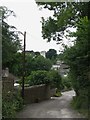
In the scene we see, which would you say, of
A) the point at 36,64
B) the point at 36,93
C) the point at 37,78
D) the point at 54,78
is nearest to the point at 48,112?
the point at 36,93

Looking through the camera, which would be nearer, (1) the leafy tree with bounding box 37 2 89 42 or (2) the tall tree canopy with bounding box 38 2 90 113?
(2) the tall tree canopy with bounding box 38 2 90 113

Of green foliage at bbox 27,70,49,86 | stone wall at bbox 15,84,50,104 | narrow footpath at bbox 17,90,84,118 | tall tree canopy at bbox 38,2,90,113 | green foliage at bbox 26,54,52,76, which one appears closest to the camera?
tall tree canopy at bbox 38,2,90,113

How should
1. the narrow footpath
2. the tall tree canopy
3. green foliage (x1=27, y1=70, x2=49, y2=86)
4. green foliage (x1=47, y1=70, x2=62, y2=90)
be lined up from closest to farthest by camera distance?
the tall tree canopy
the narrow footpath
green foliage (x1=27, y1=70, x2=49, y2=86)
green foliage (x1=47, y1=70, x2=62, y2=90)

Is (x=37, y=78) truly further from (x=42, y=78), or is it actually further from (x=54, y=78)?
(x=54, y=78)

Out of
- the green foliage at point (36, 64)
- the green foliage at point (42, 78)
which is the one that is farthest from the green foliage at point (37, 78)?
the green foliage at point (36, 64)

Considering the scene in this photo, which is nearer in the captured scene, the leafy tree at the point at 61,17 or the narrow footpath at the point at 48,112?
the narrow footpath at the point at 48,112

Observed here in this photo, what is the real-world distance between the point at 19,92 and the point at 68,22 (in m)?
6.31

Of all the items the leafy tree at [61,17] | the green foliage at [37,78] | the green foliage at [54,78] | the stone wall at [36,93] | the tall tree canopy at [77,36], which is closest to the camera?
the tall tree canopy at [77,36]

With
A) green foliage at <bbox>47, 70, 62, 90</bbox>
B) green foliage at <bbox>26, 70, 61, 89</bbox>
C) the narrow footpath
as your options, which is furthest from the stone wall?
the narrow footpath

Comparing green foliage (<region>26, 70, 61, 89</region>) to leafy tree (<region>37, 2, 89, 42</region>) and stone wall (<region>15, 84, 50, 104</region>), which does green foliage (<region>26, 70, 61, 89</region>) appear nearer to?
stone wall (<region>15, 84, 50, 104</region>)

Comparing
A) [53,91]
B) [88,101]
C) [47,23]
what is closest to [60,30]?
[47,23]

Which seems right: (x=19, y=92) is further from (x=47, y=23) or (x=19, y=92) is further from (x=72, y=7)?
(x=72, y=7)

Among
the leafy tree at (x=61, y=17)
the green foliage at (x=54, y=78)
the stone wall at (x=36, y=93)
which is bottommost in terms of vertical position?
the stone wall at (x=36, y=93)

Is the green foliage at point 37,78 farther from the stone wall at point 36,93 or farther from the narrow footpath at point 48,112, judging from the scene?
the narrow footpath at point 48,112
